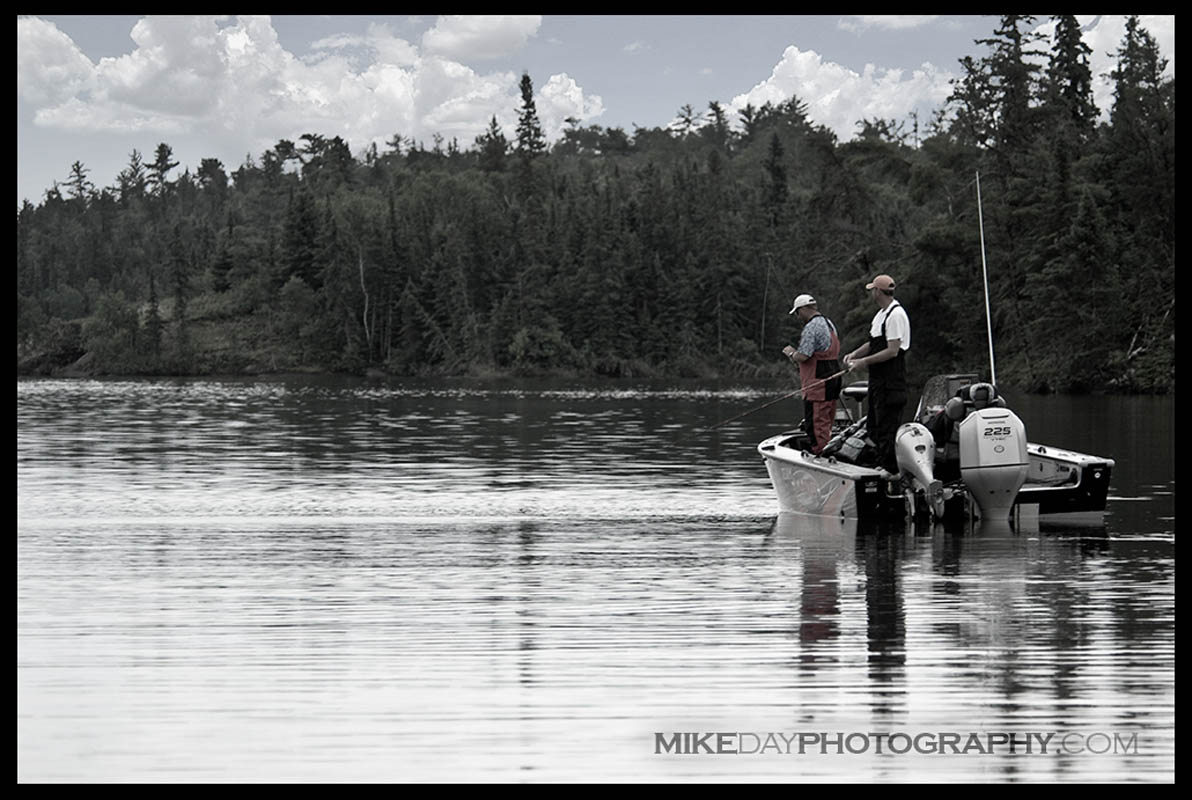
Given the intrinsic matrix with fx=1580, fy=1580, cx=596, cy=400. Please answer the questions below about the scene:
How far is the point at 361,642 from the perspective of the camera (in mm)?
8703

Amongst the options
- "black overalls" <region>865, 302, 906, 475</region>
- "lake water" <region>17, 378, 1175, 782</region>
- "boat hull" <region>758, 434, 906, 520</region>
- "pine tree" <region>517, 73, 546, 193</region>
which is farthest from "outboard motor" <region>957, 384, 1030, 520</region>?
"pine tree" <region>517, 73, 546, 193</region>

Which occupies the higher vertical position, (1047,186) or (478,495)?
(1047,186)

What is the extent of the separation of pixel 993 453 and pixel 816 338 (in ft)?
7.53

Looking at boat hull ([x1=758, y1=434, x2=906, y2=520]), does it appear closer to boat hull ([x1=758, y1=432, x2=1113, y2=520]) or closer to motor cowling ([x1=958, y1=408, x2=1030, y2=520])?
boat hull ([x1=758, y1=432, x2=1113, y2=520])

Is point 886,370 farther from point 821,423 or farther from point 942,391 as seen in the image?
point 821,423

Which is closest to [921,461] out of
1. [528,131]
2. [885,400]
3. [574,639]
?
[885,400]

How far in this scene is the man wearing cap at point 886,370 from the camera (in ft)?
46.4

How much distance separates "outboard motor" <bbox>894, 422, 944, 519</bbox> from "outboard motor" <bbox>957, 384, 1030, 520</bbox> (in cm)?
31

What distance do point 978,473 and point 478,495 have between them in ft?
20.2

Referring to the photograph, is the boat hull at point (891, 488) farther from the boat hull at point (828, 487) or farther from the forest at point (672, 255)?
the forest at point (672, 255)

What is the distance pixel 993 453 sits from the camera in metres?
13.7

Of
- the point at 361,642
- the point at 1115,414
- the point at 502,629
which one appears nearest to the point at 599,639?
the point at 502,629

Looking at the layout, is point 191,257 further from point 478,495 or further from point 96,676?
point 96,676

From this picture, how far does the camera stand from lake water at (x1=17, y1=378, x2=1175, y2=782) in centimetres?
648
